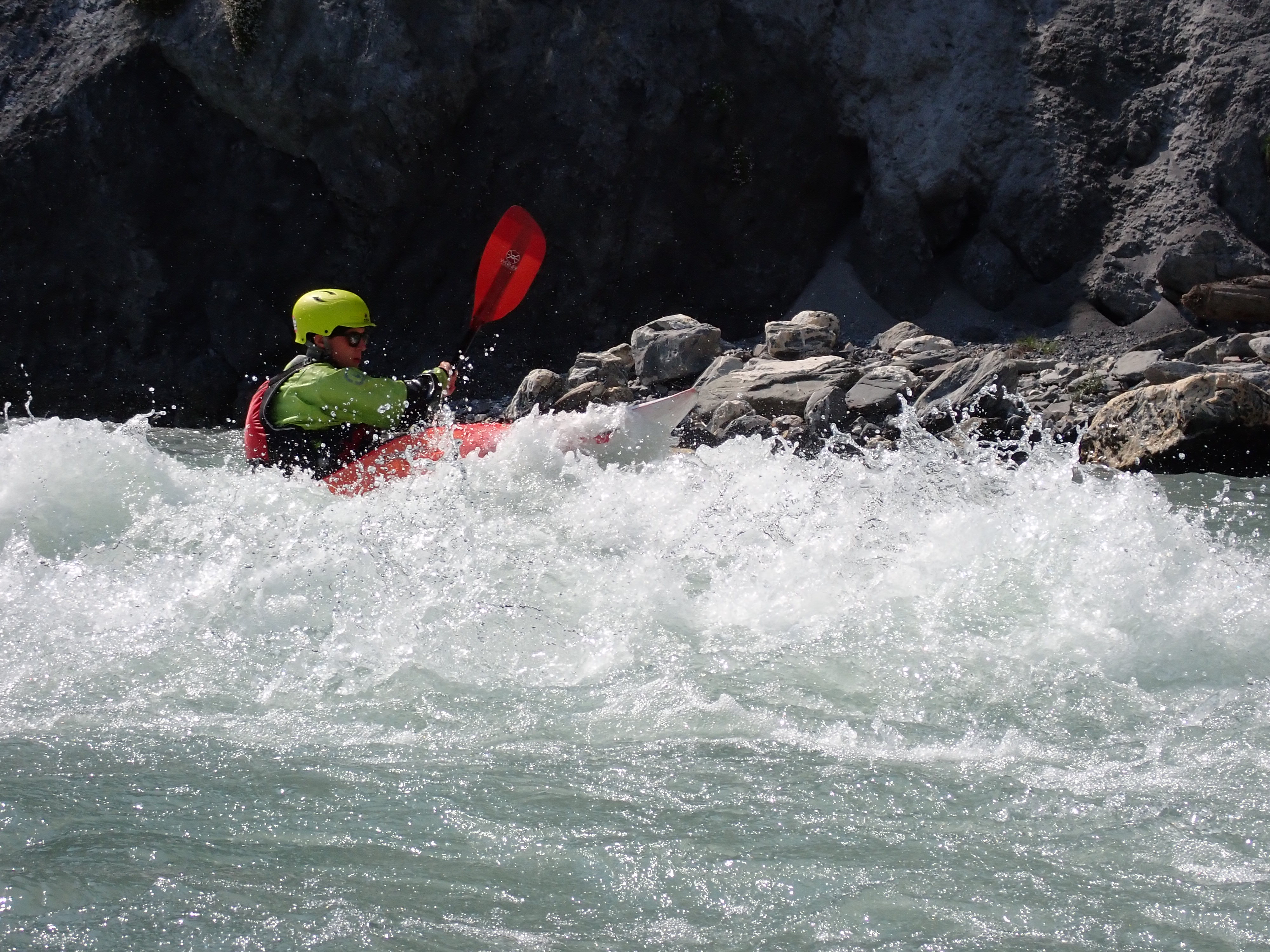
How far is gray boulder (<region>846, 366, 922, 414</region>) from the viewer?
25.8ft

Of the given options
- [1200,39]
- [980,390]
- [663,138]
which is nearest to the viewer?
[980,390]

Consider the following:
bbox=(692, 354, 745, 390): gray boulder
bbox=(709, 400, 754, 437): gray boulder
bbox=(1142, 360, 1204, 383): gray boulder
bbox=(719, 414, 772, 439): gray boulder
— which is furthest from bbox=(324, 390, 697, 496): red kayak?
bbox=(1142, 360, 1204, 383): gray boulder

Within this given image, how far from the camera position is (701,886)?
2.07 meters

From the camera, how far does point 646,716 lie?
2.88 metres

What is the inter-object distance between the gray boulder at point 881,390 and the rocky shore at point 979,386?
0.01 meters

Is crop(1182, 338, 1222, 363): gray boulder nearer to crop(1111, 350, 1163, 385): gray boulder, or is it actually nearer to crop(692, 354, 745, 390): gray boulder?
crop(1111, 350, 1163, 385): gray boulder

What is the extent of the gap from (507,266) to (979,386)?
3.17 meters

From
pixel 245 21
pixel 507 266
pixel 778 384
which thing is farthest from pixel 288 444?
pixel 245 21

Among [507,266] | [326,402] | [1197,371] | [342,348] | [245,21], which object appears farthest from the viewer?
[245,21]

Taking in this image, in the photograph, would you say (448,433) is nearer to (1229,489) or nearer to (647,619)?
(647,619)

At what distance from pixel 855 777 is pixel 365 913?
42.1 inches

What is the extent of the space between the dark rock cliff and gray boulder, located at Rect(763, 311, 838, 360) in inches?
103

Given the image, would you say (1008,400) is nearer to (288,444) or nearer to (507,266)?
(507,266)

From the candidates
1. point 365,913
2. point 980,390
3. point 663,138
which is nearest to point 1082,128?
point 663,138
